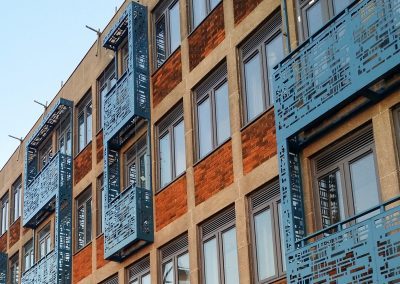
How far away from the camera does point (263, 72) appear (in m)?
20.4

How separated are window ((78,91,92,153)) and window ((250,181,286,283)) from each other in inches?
475

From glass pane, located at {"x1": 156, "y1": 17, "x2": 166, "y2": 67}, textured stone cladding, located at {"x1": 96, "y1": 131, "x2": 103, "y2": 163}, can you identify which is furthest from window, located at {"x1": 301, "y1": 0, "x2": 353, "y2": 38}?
textured stone cladding, located at {"x1": 96, "y1": 131, "x2": 103, "y2": 163}

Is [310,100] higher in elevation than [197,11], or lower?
lower

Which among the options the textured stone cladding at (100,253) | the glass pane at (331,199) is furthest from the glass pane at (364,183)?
the textured stone cladding at (100,253)

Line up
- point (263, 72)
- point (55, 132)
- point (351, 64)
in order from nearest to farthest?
1. point (351, 64)
2. point (263, 72)
3. point (55, 132)

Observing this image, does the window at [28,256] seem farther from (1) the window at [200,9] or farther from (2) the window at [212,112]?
(1) the window at [200,9]

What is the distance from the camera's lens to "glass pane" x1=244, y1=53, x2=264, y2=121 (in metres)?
20.4

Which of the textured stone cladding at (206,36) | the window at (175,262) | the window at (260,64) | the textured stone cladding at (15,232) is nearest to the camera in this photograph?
the window at (260,64)

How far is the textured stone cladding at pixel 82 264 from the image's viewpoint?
28523 millimetres

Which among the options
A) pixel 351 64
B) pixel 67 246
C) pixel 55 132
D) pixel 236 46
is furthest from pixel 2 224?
pixel 351 64

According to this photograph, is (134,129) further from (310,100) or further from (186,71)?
(310,100)

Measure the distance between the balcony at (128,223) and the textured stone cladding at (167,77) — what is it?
9.05ft

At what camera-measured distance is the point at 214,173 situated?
2133 centimetres

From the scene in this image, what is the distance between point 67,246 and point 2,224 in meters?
11.4
